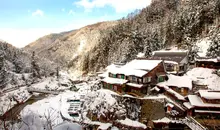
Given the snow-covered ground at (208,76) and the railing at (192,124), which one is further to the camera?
the snow-covered ground at (208,76)

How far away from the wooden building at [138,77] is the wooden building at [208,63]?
33.5 feet

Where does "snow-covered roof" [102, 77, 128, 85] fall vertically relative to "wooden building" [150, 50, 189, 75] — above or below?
below

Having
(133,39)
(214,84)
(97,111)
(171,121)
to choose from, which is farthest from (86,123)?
(133,39)

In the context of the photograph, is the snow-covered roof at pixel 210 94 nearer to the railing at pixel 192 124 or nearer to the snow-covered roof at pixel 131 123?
the railing at pixel 192 124

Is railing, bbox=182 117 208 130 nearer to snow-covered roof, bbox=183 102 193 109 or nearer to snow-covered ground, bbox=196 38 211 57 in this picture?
snow-covered roof, bbox=183 102 193 109

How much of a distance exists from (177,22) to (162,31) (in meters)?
8.35

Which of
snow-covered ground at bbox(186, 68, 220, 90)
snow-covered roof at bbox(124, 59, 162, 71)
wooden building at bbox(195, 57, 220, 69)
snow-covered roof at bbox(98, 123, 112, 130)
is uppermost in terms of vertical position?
snow-covered roof at bbox(124, 59, 162, 71)

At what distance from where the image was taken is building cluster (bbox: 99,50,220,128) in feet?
89.1

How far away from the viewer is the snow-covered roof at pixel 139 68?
36088mm

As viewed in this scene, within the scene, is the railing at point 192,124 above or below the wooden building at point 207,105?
below

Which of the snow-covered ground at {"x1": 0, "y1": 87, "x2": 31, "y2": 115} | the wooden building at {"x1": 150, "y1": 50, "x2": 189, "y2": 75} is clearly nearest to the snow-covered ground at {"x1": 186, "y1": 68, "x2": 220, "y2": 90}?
the wooden building at {"x1": 150, "y1": 50, "x2": 189, "y2": 75}

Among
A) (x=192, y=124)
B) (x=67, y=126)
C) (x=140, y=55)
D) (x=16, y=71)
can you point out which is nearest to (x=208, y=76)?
(x=192, y=124)

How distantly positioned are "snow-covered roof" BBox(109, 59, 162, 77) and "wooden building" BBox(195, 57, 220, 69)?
10.7 metres

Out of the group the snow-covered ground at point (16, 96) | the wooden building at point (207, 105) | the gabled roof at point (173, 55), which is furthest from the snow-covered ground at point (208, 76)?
the snow-covered ground at point (16, 96)
